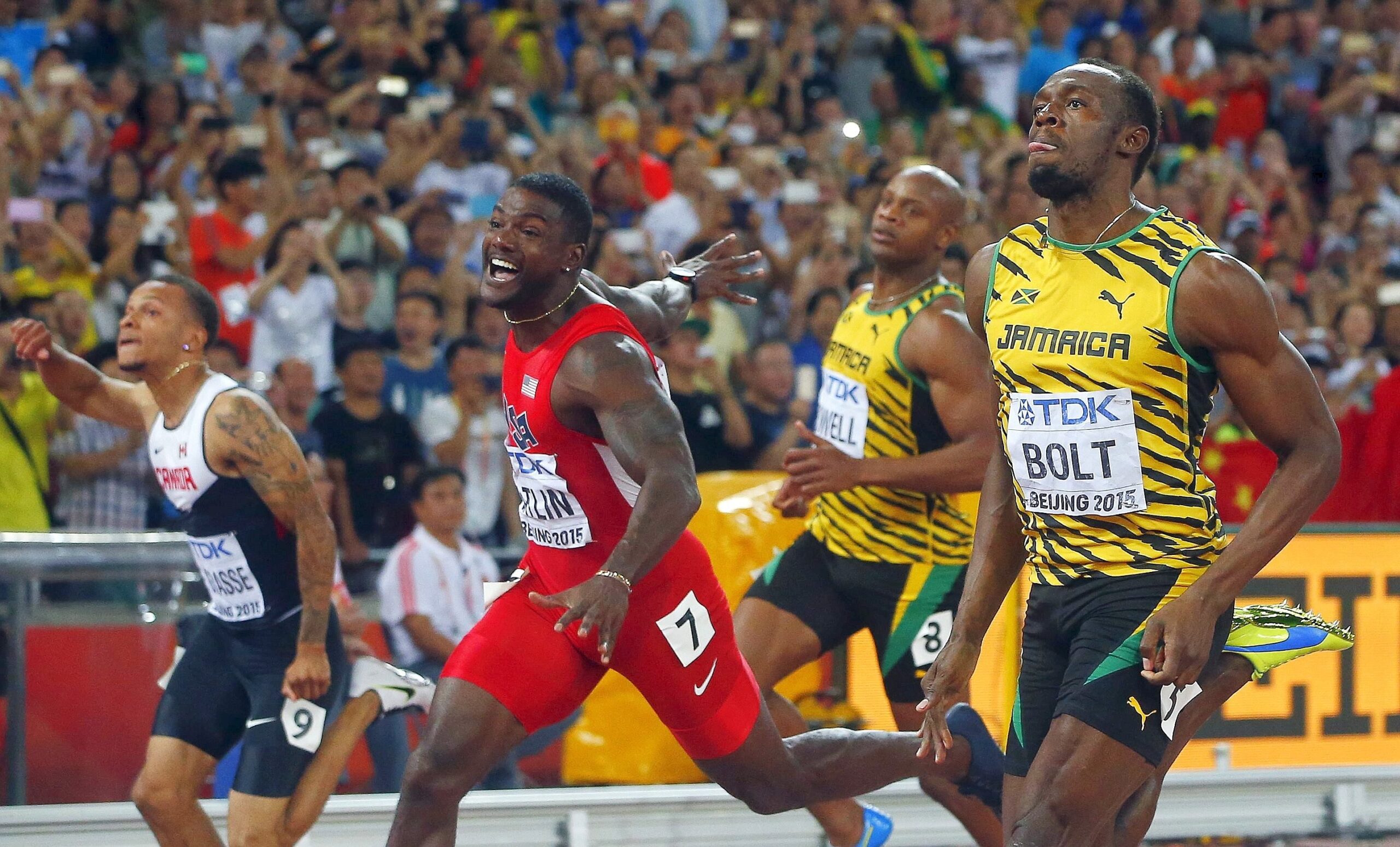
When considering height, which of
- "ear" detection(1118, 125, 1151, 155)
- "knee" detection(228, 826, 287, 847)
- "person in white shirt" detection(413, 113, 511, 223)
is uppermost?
"person in white shirt" detection(413, 113, 511, 223)

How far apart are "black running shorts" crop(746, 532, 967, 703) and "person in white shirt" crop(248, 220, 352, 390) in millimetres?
4363

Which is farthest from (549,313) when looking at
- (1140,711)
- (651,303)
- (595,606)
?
(1140,711)

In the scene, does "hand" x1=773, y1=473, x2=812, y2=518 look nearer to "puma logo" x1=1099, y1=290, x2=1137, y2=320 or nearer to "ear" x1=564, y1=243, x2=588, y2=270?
"ear" x1=564, y1=243, x2=588, y2=270

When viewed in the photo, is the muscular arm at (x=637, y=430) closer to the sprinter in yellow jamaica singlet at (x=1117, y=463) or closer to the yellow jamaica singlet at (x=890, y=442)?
the sprinter in yellow jamaica singlet at (x=1117, y=463)

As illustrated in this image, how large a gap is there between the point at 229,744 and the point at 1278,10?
14169mm

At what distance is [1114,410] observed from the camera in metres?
4.09

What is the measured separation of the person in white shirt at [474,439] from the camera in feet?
29.6

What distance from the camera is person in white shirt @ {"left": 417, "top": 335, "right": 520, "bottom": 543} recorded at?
902 centimetres

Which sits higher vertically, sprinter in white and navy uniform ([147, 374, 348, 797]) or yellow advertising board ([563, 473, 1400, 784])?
sprinter in white and navy uniform ([147, 374, 348, 797])

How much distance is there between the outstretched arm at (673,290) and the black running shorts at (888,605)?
3.53 feet

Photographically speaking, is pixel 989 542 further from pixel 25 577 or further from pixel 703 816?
pixel 25 577

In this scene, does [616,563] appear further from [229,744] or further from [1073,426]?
[229,744]

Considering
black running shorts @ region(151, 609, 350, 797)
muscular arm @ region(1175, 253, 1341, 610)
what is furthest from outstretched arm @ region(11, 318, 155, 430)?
muscular arm @ region(1175, 253, 1341, 610)

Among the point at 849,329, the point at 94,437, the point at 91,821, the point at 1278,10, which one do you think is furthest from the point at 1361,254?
the point at 91,821
